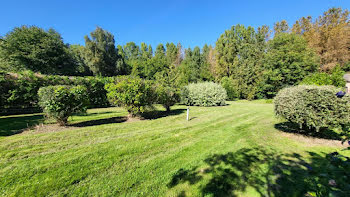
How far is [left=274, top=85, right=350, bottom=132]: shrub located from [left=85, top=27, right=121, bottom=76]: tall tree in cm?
2740

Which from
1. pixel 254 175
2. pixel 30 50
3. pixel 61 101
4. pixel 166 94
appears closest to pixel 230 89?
pixel 166 94

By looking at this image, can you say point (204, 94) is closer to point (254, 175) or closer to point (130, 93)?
point (130, 93)

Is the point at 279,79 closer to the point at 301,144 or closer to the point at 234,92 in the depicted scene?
the point at 234,92

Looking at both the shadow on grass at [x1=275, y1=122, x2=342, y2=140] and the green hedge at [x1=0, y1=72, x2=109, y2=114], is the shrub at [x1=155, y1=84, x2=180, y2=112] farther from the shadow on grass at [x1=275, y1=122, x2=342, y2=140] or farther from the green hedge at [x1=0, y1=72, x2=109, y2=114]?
the shadow on grass at [x1=275, y1=122, x2=342, y2=140]

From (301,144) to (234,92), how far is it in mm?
19591

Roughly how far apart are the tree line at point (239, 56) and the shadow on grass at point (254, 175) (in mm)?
7480

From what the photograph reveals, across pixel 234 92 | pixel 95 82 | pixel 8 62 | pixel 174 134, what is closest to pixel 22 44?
pixel 8 62

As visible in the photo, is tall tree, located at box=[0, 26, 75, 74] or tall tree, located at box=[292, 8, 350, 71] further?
tall tree, located at box=[292, 8, 350, 71]

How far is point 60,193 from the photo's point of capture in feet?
6.57

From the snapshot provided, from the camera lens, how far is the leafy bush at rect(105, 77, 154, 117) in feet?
19.6

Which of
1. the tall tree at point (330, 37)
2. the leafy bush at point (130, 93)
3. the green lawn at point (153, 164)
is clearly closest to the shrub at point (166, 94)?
the leafy bush at point (130, 93)

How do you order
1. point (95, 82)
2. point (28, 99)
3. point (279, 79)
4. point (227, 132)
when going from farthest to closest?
point (279, 79) → point (95, 82) → point (28, 99) → point (227, 132)

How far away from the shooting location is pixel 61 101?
4.73 m

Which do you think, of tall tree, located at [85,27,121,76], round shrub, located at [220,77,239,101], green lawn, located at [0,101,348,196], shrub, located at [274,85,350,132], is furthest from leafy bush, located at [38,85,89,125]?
tall tree, located at [85,27,121,76]
